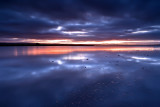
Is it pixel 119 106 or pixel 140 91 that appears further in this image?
pixel 140 91

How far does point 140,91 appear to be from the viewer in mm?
5238

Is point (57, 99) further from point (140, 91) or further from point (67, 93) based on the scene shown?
point (140, 91)

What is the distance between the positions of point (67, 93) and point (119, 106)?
230 cm

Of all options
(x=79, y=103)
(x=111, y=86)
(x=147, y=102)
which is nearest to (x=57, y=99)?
(x=79, y=103)

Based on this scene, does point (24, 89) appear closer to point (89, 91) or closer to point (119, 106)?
point (89, 91)

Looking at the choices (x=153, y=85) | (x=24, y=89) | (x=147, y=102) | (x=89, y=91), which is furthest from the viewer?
(x=153, y=85)

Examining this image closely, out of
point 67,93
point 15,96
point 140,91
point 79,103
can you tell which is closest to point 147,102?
point 140,91

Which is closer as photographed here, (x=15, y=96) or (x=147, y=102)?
(x=147, y=102)

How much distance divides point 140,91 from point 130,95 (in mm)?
830

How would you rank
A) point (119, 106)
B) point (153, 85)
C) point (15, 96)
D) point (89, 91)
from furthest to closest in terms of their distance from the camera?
point (153, 85)
point (89, 91)
point (15, 96)
point (119, 106)

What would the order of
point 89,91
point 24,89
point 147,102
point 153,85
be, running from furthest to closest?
point 153,85 → point 24,89 → point 89,91 → point 147,102

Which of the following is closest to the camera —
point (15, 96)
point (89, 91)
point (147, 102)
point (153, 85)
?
point (147, 102)

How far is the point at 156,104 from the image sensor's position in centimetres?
409

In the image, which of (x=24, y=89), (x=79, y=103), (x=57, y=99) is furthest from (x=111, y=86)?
(x=24, y=89)
